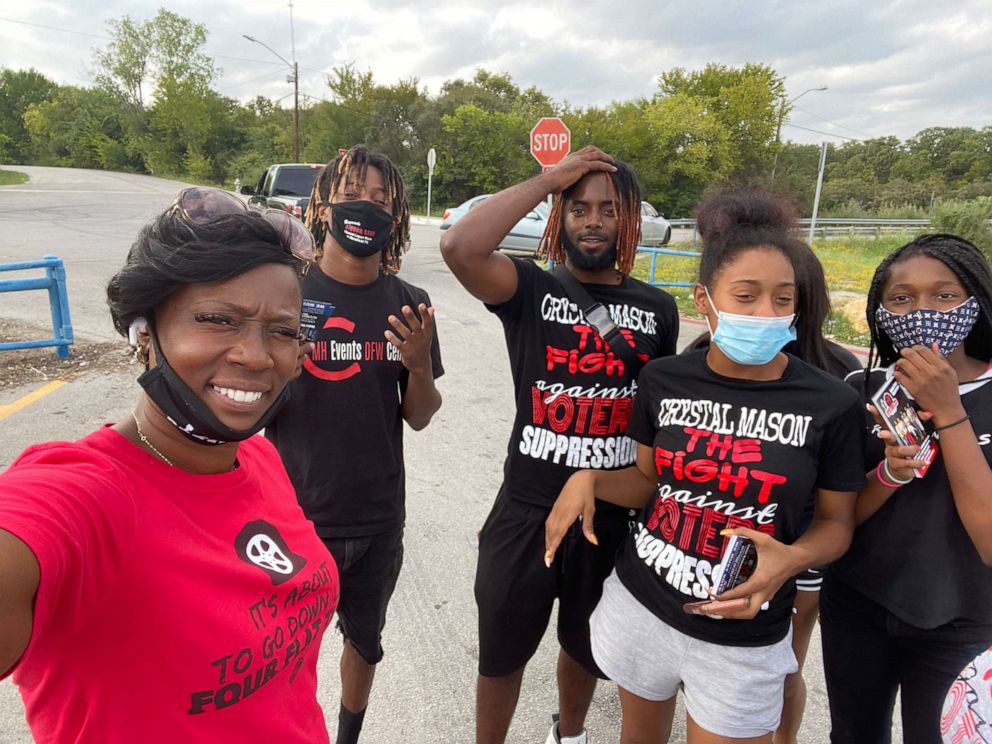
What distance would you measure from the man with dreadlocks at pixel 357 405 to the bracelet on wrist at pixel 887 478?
1482 mm

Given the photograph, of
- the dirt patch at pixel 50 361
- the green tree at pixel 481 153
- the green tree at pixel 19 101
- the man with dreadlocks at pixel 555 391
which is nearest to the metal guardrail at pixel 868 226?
the green tree at pixel 481 153

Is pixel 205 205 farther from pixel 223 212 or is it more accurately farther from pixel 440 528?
pixel 440 528

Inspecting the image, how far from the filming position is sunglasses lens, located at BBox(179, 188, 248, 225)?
3.94ft

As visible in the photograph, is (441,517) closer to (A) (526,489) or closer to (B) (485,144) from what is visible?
(A) (526,489)

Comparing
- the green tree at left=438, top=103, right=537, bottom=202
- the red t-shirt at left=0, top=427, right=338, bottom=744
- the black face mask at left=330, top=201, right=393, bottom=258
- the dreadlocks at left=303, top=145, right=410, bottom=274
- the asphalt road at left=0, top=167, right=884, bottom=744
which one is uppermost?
the green tree at left=438, top=103, right=537, bottom=202

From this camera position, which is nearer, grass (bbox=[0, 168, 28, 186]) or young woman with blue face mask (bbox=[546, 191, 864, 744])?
young woman with blue face mask (bbox=[546, 191, 864, 744])

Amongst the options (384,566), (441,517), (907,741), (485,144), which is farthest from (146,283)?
(485,144)

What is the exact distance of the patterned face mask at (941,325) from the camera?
1746 mm

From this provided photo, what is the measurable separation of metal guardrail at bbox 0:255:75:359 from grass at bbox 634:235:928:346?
20.4 feet

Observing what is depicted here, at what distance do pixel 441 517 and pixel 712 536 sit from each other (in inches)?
97.6

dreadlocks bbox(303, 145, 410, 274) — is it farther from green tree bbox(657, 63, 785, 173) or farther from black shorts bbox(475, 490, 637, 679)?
green tree bbox(657, 63, 785, 173)

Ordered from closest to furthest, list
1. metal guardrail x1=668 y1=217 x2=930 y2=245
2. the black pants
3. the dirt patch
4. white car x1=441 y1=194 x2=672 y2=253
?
the black pants, the dirt patch, white car x1=441 y1=194 x2=672 y2=253, metal guardrail x1=668 y1=217 x2=930 y2=245

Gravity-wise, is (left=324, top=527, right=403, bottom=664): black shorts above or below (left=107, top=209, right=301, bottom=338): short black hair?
below

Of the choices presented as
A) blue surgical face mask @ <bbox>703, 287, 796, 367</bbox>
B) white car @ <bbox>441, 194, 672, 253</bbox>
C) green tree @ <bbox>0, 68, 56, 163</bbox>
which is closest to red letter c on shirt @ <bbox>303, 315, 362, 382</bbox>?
blue surgical face mask @ <bbox>703, 287, 796, 367</bbox>
